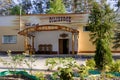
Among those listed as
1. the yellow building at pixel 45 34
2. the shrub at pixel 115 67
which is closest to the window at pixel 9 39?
the yellow building at pixel 45 34

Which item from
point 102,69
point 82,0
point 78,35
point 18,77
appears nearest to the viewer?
point 18,77

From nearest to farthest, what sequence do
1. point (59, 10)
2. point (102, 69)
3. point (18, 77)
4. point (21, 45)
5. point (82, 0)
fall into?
point (18, 77) < point (102, 69) < point (21, 45) < point (59, 10) < point (82, 0)

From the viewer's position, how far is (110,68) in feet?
37.6

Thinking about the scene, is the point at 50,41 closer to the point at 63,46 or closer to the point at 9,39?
the point at 63,46

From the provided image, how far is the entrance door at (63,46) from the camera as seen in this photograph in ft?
94.0

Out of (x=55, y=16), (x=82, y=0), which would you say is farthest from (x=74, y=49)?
(x=82, y=0)

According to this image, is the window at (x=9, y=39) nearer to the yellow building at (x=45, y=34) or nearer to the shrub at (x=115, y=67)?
the yellow building at (x=45, y=34)

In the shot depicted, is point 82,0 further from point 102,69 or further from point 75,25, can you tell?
point 102,69

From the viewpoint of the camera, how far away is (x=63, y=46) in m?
28.8

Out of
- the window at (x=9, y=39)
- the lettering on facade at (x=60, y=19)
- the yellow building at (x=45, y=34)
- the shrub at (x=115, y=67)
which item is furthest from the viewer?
the window at (x=9, y=39)

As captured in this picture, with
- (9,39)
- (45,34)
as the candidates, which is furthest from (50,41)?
(9,39)

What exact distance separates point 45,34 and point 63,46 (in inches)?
80.5

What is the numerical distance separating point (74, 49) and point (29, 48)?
414 cm

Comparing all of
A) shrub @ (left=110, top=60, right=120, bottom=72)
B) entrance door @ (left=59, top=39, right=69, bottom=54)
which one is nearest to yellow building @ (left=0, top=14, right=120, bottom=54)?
entrance door @ (left=59, top=39, right=69, bottom=54)
